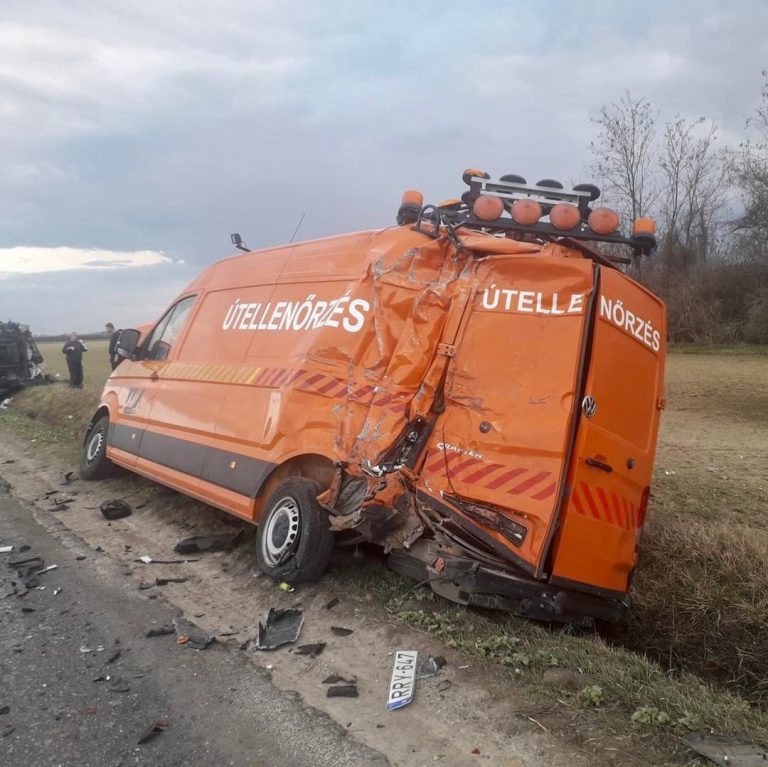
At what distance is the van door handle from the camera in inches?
157

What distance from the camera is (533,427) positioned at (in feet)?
13.2

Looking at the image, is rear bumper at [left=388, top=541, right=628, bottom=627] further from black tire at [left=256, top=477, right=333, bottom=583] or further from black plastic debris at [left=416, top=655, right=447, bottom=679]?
black tire at [left=256, top=477, right=333, bottom=583]

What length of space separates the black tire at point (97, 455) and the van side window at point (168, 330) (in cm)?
122

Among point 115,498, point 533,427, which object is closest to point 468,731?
point 533,427

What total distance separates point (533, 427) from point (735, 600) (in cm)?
210

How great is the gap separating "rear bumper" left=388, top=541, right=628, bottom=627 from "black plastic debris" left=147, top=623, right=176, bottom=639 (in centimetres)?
159

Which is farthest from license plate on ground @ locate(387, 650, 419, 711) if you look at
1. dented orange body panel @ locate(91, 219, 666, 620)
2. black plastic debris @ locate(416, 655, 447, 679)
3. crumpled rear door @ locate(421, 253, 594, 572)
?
crumpled rear door @ locate(421, 253, 594, 572)

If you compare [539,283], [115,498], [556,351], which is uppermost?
[539,283]

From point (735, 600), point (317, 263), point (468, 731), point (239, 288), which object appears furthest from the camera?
point (239, 288)

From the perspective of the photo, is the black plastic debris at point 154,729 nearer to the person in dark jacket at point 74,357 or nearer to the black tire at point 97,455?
the black tire at point 97,455

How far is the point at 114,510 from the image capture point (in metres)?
6.68

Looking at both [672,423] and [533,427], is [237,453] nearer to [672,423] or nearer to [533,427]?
[533,427]

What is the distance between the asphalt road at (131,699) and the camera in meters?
2.93

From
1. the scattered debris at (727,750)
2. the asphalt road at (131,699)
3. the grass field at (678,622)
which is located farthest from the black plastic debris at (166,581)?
the scattered debris at (727,750)
